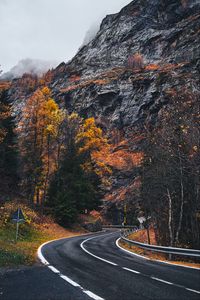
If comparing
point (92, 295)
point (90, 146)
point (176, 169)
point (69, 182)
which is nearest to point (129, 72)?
point (90, 146)

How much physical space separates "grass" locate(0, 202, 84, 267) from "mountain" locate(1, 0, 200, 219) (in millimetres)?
22622

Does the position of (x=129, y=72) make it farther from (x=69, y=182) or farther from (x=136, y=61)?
(x=69, y=182)

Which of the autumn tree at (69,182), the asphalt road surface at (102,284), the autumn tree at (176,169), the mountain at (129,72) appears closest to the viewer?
the asphalt road surface at (102,284)

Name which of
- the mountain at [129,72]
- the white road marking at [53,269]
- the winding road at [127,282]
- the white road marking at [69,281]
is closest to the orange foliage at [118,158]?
the mountain at [129,72]

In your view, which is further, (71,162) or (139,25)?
(139,25)

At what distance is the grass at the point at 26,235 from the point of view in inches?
507

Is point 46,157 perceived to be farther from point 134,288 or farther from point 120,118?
point 120,118

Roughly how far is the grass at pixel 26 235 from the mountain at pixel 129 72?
22.6 m

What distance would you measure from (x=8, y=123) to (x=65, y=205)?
499 inches

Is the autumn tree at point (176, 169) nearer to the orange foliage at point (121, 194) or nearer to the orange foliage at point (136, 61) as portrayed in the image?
the orange foliage at point (121, 194)

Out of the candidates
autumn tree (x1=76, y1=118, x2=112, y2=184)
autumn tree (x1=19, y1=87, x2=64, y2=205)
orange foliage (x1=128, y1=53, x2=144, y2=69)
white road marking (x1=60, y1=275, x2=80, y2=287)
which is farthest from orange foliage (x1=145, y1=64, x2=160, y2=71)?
white road marking (x1=60, y1=275, x2=80, y2=287)

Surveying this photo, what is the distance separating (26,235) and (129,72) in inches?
2952

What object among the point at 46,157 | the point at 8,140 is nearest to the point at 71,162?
the point at 46,157

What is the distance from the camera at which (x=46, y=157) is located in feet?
132
